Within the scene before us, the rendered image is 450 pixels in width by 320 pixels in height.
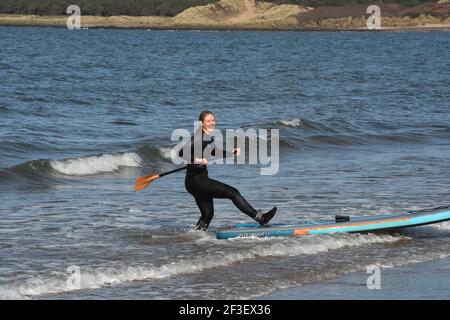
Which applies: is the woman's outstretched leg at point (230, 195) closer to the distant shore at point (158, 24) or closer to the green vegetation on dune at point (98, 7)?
the distant shore at point (158, 24)

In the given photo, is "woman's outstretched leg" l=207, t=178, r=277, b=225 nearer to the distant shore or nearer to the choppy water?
the choppy water

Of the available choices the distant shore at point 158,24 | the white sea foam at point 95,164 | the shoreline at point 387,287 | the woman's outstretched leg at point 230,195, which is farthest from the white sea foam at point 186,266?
the distant shore at point 158,24

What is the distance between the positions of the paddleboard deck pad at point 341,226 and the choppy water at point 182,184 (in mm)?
149

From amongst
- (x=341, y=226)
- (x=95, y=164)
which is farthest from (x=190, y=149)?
(x=95, y=164)

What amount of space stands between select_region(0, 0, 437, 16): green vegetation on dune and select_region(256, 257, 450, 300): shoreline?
167m

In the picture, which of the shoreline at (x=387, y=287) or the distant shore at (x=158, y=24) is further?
the distant shore at (x=158, y=24)

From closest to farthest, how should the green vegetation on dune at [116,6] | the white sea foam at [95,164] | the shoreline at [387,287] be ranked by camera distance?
the shoreline at [387,287], the white sea foam at [95,164], the green vegetation on dune at [116,6]

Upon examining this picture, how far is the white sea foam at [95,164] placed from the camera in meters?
18.4

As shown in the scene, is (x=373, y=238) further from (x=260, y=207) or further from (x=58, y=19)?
(x=58, y=19)

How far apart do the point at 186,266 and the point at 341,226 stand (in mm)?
2450

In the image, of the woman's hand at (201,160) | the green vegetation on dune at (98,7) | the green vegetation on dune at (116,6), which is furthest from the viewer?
the green vegetation on dune at (116,6)

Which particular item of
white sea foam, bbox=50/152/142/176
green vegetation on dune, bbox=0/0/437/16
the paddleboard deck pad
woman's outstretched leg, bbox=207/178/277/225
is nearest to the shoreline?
the paddleboard deck pad
